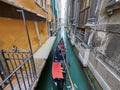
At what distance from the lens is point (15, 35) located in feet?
7.38

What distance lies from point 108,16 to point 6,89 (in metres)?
3.15

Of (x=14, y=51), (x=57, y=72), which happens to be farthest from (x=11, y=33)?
(x=57, y=72)

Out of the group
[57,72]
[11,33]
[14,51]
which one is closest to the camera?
[14,51]

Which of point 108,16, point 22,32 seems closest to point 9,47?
point 22,32

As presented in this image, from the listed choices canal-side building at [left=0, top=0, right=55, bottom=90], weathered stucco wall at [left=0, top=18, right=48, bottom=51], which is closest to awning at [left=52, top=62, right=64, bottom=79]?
canal-side building at [left=0, top=0, right=55, bottom=90]

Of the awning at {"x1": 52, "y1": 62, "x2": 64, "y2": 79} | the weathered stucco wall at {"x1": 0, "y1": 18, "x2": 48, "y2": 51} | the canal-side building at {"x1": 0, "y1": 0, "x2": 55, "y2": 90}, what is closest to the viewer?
the canal-side building at {"x1": 0, "y1": 0, "x2": 55, "y2": 90}

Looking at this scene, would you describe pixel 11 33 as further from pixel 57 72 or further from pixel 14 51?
pixel 57 72

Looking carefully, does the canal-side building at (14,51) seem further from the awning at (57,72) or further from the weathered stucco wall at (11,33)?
the awning at (57,72)

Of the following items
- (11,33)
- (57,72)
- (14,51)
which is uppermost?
(11,33)

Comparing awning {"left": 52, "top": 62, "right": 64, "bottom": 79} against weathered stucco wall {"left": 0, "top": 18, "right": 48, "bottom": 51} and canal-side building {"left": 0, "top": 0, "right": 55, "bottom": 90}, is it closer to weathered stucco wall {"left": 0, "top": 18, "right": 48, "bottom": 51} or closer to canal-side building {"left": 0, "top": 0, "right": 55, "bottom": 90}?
canal-side building {"left": 0, "top": 0, "right": 55, "bottom": 90}

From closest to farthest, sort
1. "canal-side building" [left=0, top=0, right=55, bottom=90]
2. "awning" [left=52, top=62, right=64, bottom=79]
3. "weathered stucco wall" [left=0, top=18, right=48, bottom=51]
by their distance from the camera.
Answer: "canal-side building" [left=0, top=0, right=55, bottom=90] < "weathered stucco wall" [left=0, top=18, right=48, bottom=51] < "awning" [left=52, top=62, right=64, bottom=79]

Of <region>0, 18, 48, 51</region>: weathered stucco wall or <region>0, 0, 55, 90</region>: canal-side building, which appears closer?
<region>0, 0, 55, 90</region>: canal-side building

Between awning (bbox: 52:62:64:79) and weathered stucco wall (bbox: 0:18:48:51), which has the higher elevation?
weathered stucco wall (bbox: 0:18:48:51)

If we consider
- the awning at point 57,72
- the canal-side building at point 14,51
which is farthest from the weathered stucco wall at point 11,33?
the awning at point 57,72
